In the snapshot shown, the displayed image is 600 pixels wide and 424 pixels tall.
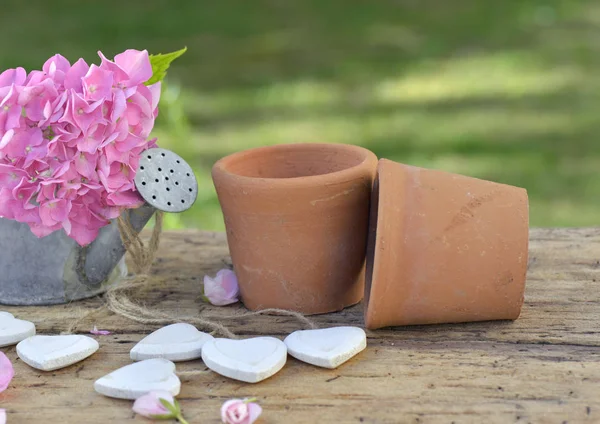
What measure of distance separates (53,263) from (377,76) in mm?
2714

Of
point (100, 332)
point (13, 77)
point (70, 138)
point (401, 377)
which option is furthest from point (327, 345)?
point (13, 77)

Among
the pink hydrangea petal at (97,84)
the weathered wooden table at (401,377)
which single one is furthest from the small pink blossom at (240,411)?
the pink hydrangea petal at (97,84)

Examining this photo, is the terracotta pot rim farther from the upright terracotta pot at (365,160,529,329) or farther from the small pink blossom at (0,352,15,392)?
the small pink blossom at (0,352,15,392)

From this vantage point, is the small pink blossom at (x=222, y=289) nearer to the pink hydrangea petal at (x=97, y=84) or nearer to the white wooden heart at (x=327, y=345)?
the white wooden heart at (x=327, y=345)

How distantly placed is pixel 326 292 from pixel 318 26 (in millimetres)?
3516

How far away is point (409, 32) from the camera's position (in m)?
4.43

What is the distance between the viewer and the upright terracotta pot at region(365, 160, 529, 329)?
117cm

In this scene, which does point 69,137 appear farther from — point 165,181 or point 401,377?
point 401,377

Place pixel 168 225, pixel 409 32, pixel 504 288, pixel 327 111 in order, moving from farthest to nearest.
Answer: pixel 409 32
pixel 327 111
pixel 168 225
pixel 504 288

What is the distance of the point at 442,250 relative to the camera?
46.4 inches

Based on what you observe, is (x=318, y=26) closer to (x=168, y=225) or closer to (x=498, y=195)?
(x=168, y=225)

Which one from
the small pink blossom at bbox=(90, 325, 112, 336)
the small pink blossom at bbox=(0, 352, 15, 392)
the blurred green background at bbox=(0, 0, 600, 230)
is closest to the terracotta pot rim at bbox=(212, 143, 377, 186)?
the small pink blossom at bbox=(90, 325, 112, 336)

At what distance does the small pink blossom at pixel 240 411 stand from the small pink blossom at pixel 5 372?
0.29m

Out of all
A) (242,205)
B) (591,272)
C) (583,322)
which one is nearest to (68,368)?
(242,205)
